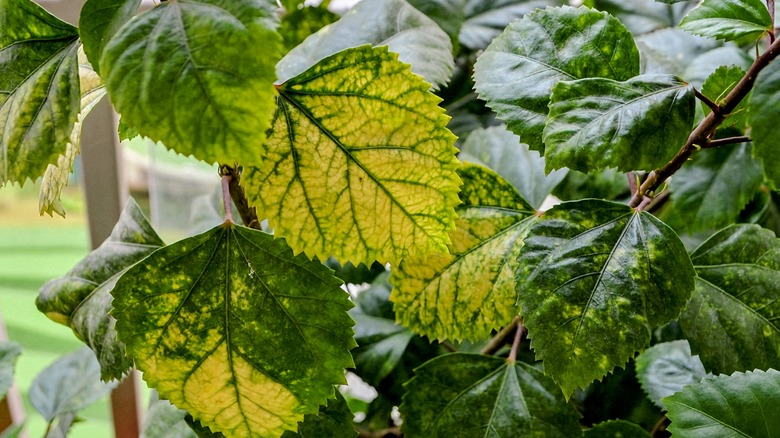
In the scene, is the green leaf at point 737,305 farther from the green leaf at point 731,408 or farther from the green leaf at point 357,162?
the green leaf at point 357,162

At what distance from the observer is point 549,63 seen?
1.74 feet

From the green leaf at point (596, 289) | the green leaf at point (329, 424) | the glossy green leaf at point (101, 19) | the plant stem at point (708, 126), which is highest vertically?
the glossy green leaf at point (101, 19)

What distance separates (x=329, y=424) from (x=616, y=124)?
0.36m

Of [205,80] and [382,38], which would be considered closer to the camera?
[205,80]

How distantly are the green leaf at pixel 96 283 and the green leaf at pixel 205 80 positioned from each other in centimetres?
26

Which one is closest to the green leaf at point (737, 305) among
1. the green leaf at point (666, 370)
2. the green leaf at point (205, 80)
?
the green leaf at point (666, 370)

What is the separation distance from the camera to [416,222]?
18.1 inches

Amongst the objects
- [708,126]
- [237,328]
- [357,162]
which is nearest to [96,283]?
[237,328]

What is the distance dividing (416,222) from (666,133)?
0.59ft

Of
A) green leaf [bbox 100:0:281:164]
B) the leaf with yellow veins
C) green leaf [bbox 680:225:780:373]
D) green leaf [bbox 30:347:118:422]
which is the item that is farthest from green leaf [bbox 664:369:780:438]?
green leaf [bbox 30:347:118:422]

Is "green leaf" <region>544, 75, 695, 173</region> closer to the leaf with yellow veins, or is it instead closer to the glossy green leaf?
the leaf with yellow veins

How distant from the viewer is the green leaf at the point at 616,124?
17.2 inches

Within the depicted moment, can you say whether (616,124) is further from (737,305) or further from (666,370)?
(666,370)

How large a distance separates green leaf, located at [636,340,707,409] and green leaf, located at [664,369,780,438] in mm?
164
